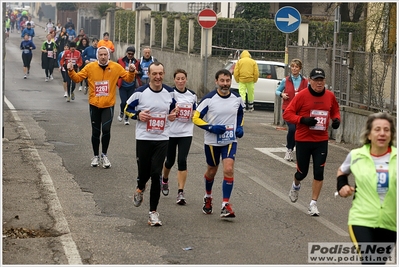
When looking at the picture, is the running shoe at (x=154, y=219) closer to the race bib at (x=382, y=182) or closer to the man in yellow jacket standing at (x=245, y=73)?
the race bib at (x=382, y=182)

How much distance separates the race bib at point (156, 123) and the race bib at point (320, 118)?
189 centimetres

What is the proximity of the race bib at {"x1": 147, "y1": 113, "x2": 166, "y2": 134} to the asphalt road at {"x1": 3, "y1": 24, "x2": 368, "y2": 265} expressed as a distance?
104 centimetres

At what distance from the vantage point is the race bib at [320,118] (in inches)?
439

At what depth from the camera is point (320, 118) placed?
11195 millimetres

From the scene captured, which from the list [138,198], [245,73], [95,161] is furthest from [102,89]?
[245,73]

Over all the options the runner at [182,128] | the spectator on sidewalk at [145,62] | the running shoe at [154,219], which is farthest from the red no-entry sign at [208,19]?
the running shoe at [154,219]

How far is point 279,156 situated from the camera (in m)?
16.6

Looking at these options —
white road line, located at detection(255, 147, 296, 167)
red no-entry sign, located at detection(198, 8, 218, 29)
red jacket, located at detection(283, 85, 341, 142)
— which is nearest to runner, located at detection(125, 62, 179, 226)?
red jacket, located at detection(283, 85, 341, 142)

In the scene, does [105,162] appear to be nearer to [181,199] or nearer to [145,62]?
[181,199]

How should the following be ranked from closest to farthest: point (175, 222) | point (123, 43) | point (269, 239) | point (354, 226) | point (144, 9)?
point (354, 226) < point (269, 239) < point (175, 222) < point (144, 9) < point (123, 43)

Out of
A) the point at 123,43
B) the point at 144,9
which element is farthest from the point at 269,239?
the point at 123,43

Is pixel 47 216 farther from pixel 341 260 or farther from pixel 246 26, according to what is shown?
pixel 246 26

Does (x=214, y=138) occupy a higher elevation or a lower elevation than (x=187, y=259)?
higher

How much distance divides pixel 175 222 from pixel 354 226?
13.1 ft
